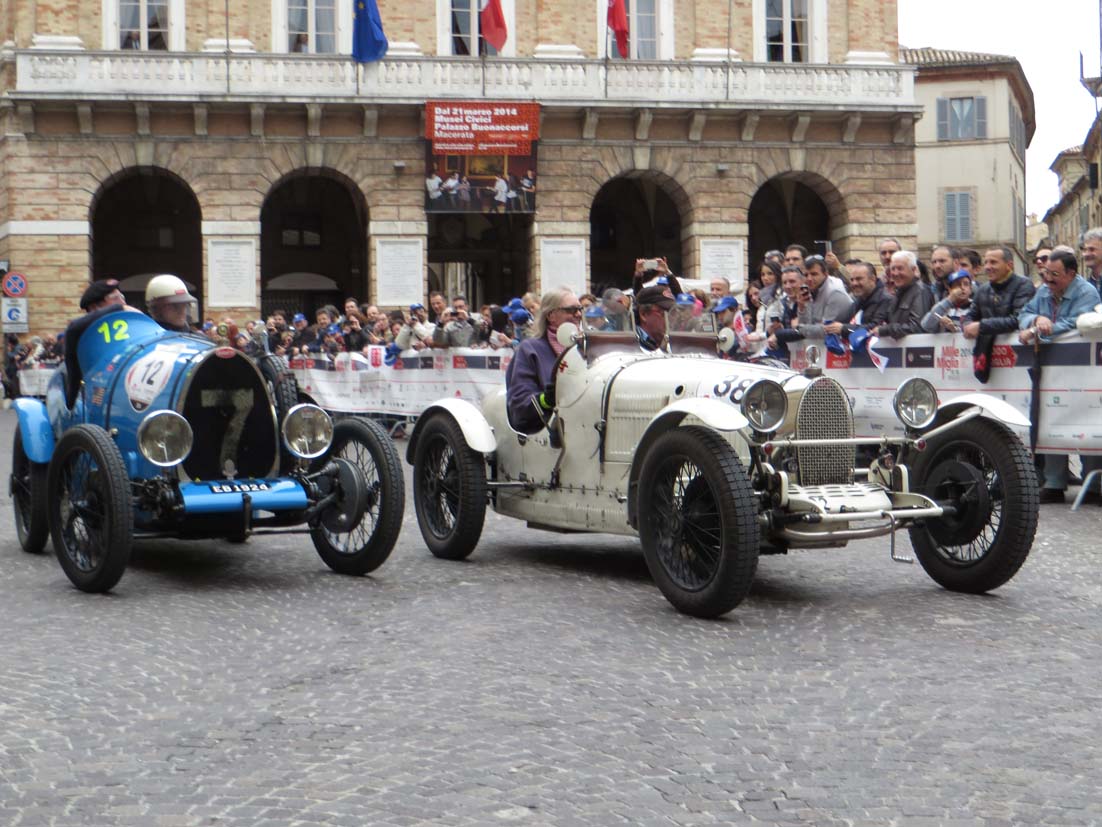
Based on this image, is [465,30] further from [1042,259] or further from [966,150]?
[966,150]

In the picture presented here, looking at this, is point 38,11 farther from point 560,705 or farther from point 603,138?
point 560,705

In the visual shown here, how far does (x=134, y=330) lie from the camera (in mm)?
8648

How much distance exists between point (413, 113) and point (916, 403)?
25311mm

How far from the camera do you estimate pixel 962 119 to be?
53156 millimetres

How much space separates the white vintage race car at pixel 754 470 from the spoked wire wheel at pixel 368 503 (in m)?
1.03

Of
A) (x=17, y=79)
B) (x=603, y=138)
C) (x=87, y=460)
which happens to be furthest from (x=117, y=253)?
(x=87, y=460)

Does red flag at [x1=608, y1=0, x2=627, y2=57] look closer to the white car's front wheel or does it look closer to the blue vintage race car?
the blue vintage race car

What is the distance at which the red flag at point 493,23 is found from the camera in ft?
101

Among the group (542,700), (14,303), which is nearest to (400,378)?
(14,303)

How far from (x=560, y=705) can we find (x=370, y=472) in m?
3.40

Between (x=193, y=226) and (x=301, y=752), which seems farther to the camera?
(x=193, y=226)

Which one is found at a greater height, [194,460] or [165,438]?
[165,438]

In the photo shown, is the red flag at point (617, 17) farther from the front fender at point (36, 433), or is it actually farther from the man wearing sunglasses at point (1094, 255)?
the front fender at point (36, 433)

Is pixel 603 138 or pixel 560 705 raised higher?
pixel 603 138
